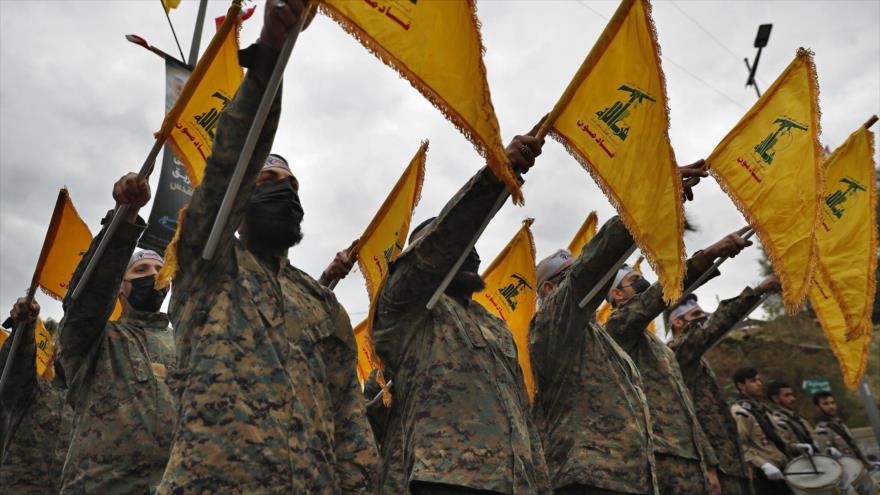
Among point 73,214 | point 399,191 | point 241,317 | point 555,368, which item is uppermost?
point 399,191

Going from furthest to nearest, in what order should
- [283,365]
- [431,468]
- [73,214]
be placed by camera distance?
1. [73,214]
2. [431,468]
3. [283,365]

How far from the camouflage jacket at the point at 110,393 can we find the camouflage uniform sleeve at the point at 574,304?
89.0 inches

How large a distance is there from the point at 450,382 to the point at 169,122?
1.77 m

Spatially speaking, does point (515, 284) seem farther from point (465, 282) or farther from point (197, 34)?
point (197, 34)

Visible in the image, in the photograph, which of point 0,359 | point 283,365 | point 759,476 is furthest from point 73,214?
point 759,476

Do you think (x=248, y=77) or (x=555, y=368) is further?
(x=555, y=368)

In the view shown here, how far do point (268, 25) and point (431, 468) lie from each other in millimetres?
1986

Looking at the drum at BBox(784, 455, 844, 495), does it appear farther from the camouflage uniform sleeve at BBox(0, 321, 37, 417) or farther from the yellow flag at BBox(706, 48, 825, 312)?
the camouflage uniform sleeve at BBox(0, 321, 37, 417)

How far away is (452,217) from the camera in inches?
141

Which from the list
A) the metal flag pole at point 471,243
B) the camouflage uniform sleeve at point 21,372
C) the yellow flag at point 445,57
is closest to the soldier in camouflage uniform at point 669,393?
the metal flag pole at point 471,243

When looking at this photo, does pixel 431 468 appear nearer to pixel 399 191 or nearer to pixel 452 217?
pixel 452 217

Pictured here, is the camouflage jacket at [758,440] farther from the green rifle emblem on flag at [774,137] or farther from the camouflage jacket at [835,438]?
the green rifle emblem on flag at [774,137]

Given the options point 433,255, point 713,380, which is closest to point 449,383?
point 433,255

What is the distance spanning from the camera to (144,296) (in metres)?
4.90
